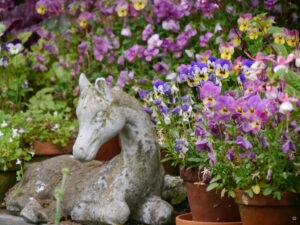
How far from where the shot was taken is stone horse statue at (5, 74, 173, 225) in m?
3.00

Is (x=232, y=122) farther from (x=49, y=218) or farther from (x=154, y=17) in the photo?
(x=154, y=17)

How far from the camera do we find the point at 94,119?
117 inches

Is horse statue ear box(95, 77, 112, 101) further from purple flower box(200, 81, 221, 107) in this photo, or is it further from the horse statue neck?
purple flower box(200, 81, 221, 107)

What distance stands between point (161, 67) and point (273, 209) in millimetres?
2483

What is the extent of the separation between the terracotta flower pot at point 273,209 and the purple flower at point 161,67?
7.65 feet

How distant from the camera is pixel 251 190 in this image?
7.57 feet

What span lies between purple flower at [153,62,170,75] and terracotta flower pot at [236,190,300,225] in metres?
2.33

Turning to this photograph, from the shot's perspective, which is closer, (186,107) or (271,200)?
(271,200)

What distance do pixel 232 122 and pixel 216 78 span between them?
304 mm

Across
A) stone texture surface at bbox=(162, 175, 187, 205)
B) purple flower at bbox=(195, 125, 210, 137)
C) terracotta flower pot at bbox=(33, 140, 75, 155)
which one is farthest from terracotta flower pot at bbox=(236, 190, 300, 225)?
terracotta flower pot at bbox=(33, 140, 75, 155)

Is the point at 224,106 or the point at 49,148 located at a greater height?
the point at 224,106

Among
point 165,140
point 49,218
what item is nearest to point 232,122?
point 165,140

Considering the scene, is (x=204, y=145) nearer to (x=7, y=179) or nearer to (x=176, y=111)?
(x=176, y=111)

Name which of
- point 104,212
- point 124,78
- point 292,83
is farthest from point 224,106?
point 124,78
